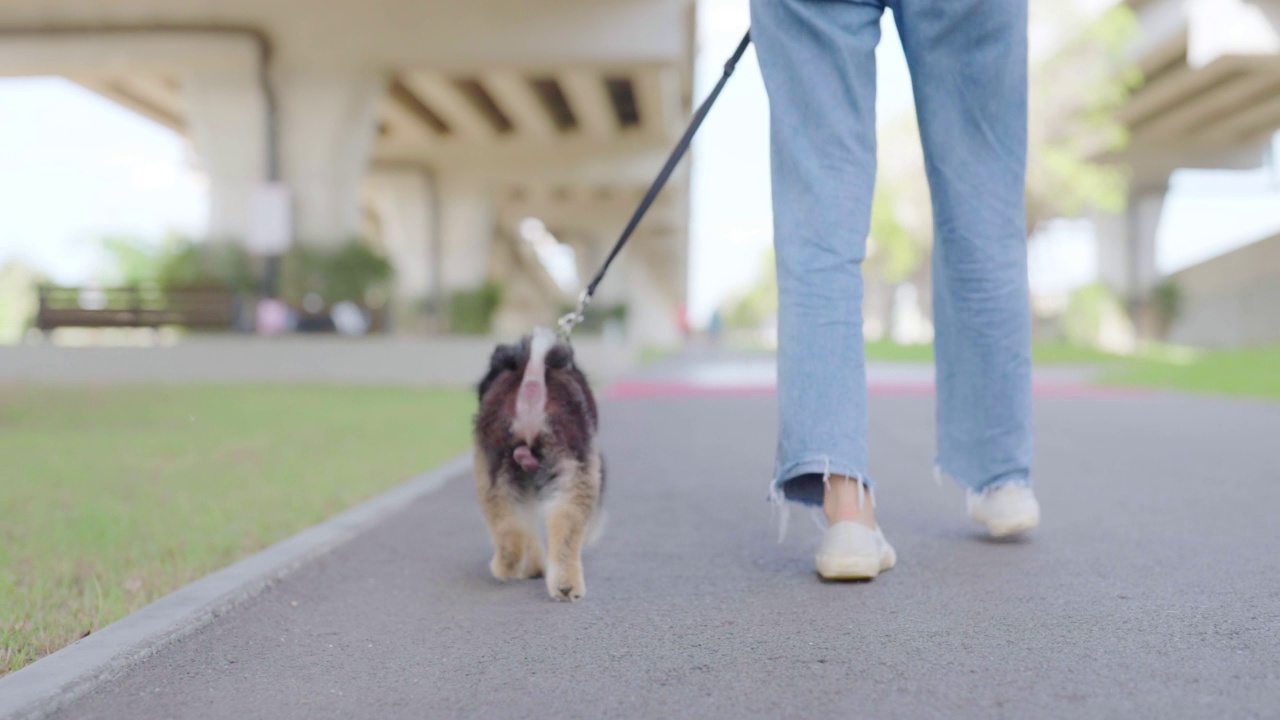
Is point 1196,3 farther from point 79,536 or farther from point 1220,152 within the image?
→ point 79,536

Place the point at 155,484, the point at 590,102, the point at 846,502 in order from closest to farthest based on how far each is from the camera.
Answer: the point at 846,502 < the point at 155,484 < the point at 590,102

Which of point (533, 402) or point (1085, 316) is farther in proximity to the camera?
point (1085, 316)

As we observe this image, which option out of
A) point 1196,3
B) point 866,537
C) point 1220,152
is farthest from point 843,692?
point 1220,152

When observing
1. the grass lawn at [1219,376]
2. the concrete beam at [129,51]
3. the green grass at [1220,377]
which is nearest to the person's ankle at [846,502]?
the green grass at [1220,377]

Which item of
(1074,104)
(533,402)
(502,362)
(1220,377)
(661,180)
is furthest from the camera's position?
(1074,104)

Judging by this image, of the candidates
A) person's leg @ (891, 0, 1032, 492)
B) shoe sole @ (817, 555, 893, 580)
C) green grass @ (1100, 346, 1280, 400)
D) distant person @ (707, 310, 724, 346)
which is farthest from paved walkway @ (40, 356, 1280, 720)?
distant person @ (707, 310, 724, 346)

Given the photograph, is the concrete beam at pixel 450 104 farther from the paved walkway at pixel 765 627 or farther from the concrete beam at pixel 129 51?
the paved walkway at pixel 765 627

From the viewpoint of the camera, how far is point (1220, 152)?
126 feet

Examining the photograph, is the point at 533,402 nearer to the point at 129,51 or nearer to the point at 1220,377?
the point at 1220,377

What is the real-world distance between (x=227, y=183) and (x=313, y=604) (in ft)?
61.1

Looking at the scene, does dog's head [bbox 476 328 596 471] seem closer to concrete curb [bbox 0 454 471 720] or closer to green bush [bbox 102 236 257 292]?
concrete curb [bbox 0 454 471 720]

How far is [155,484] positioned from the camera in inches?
206

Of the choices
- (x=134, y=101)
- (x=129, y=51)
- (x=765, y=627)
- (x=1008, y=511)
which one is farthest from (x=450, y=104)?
(x=765, y=627)

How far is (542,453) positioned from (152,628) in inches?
39.2
